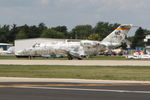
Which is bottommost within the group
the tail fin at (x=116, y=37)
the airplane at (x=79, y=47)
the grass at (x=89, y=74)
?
the grass at (x=89, y=74)

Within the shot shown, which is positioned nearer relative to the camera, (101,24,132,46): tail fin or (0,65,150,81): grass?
(0,65,150,81): grass

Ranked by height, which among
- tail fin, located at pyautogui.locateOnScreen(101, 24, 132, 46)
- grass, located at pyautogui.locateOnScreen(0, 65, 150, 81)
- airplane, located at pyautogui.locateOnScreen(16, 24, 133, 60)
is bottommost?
grass, located at pyautogui.locateOnScreen(0, 65, 150, 81)

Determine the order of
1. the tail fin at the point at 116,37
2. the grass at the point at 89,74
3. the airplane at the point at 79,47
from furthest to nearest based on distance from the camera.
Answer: the tail fin at the point at 116,37 → the airplane at the point at 79,47 → the grass at the point at 89,74

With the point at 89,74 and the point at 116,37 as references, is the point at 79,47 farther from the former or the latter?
the point at 89,74

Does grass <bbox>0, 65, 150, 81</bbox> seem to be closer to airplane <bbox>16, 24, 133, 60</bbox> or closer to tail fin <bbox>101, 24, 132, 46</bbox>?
airplane <bbox>16, 24, 133, 60</bbox>

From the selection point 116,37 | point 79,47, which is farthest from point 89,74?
point 116,37

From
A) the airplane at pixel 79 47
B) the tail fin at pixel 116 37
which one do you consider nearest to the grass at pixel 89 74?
the airplane at pixel 79 47

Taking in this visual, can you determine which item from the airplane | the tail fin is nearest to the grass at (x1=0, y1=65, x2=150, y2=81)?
the airplane

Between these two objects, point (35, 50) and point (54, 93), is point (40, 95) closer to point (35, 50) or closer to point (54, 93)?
point (54, 93)

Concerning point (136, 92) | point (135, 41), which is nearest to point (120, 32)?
point (136, 92)

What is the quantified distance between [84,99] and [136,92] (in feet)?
11.2

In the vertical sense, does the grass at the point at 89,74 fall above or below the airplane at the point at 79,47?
below

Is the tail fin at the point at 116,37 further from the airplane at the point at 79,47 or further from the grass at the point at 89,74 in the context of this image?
the grass at the point at 89,74

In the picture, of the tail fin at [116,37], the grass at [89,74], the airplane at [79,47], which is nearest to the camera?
the grass at [89,74]
